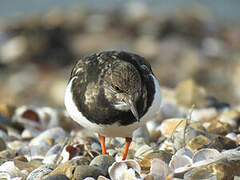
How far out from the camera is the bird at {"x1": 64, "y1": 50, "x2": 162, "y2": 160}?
10.4ft

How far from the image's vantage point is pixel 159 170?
2.91 m

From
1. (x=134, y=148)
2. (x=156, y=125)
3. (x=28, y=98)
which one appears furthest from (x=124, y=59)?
(x=28, y=98)

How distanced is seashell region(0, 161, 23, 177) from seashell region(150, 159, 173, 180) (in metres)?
0.89

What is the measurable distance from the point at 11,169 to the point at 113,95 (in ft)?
2.69

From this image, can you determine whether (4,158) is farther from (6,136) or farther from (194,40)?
(194,40)

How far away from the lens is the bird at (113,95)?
3.16 meters

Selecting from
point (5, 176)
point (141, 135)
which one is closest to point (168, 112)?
point (141, 135)

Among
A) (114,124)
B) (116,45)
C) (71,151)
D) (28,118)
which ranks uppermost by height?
(114,124)

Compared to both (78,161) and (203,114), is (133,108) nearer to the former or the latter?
(78,161)

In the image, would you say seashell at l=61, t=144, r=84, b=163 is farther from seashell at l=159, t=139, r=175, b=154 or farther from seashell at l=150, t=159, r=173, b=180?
seashell at l=150, t=159, r=173, b=180

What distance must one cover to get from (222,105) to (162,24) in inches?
303

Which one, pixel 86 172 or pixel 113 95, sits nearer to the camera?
pixel 86 172

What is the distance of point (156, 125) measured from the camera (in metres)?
4.91

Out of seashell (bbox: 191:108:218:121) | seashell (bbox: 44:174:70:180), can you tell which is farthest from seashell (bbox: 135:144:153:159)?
seashell (bbox: 191:108:218:121)
